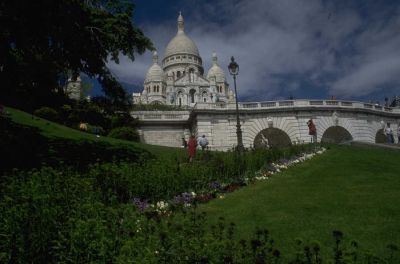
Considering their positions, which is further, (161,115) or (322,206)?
(161,115)

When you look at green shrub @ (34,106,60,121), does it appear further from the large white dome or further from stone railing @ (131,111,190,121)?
the large white dome

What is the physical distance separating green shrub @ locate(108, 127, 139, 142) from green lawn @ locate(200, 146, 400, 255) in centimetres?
2032

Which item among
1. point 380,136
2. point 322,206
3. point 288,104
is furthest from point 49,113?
point 380,136

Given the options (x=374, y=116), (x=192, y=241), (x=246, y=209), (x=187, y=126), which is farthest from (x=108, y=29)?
(x=374, y=116)

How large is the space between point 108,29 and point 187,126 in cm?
2575

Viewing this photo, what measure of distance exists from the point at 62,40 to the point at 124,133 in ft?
70.4

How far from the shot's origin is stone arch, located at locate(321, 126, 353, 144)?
1401 inches

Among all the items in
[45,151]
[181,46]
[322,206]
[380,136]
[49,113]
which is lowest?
[322,206]

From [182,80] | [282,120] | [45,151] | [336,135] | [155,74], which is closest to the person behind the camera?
[45,151]

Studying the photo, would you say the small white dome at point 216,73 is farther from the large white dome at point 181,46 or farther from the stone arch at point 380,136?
the stone arch at point 380,136

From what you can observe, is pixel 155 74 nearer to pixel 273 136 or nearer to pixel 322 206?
pixel 273 136

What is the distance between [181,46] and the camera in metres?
101

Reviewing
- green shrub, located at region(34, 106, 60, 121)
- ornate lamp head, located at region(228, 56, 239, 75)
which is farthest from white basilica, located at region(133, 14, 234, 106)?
ornate lamp head, located at region(228, 56, 239, 75)

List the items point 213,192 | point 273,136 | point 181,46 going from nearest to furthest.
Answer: point 213,192, point 273,136, point 181,46
